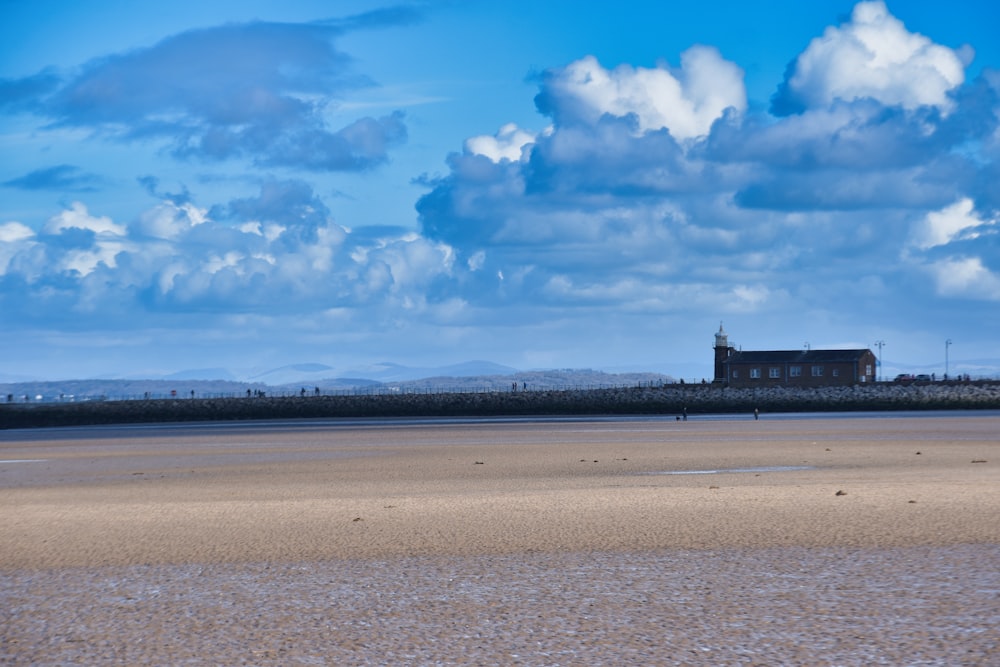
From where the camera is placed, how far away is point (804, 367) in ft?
426

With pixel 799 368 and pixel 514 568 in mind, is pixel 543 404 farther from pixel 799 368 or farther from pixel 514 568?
pixel 514 568

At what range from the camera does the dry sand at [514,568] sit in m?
8.76

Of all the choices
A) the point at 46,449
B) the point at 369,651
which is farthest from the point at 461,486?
the point at 46,449

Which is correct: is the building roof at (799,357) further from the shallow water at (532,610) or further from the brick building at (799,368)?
the shallow water at (532,610)

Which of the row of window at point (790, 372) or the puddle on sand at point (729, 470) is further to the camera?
the row of window at point (790, 372)

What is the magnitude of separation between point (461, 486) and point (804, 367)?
11296cm

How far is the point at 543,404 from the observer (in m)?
116

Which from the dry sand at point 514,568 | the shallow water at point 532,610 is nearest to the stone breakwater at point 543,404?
the dry sand at point 514,568

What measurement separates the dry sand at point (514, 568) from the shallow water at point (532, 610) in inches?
1.4

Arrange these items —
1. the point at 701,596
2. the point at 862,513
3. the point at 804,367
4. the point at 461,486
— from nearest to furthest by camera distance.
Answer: the point at 701,596 < the point at 862,513 < the point at 461,486 < the point at 804,367

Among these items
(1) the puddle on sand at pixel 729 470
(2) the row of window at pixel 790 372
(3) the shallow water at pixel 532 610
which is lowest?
(3) the shallow water at pixel 532 610

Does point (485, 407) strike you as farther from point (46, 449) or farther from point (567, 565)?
point (567, 565)

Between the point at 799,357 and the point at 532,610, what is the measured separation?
125663mm

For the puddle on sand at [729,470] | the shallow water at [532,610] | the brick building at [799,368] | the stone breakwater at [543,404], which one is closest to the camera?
the shallow water at [532,610]
